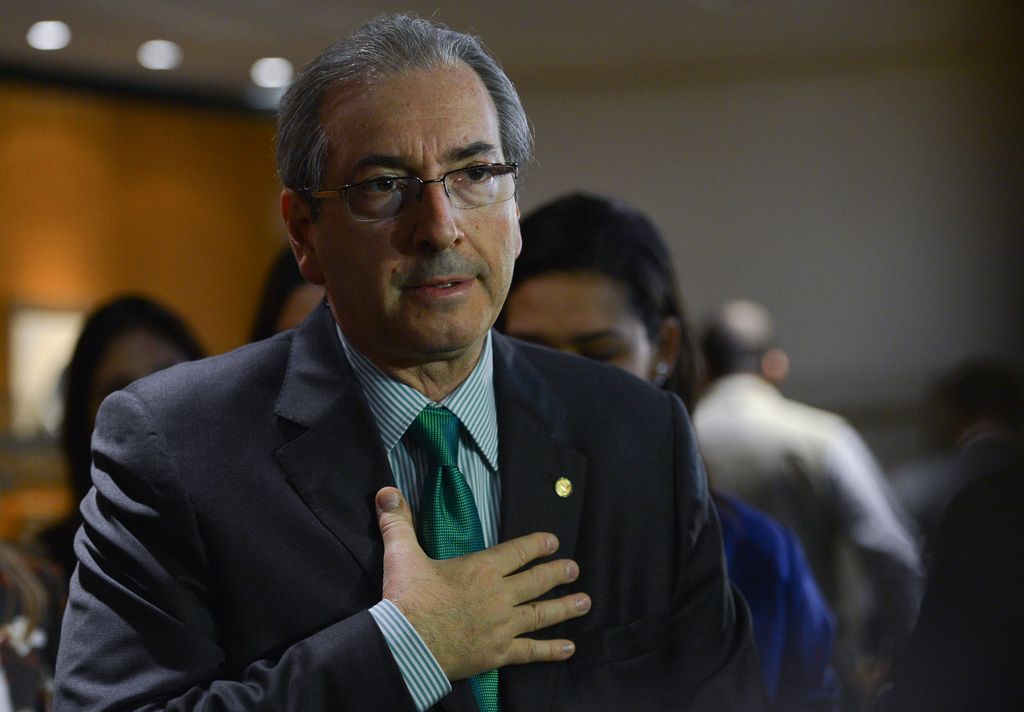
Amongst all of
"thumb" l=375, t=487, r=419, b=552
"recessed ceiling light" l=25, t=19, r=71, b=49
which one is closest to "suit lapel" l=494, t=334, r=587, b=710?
"thumb" l=375, t=487, r=419, b=552

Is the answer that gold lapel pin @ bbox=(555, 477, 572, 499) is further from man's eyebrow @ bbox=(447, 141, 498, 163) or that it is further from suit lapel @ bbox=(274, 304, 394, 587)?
man's eyebrow @ bbox=(447, 141, 498, 163)

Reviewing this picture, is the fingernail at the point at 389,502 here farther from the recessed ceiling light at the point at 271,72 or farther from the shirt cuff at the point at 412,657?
the recessed ceiling light at the point at 271,72

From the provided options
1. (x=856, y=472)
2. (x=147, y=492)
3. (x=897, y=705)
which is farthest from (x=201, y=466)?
(x=856, y=472)

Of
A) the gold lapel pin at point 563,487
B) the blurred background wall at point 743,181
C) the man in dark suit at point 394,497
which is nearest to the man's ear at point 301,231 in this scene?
the man in dark suit at point 394,497

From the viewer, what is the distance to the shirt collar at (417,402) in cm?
136

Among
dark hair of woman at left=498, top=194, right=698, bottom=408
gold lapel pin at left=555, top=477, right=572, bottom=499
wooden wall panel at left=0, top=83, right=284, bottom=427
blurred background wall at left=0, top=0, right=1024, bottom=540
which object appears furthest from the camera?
blurred background wall at left=0, top=0, right=1024, bottom=540

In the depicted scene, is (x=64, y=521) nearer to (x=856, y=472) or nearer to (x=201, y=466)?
(x=201, y=466)

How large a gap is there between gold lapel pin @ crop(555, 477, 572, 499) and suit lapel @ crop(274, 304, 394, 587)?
186mm

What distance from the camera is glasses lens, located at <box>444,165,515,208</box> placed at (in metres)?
1.28

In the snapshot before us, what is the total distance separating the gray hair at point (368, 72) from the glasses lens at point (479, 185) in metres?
0.04

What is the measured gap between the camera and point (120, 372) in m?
2.71

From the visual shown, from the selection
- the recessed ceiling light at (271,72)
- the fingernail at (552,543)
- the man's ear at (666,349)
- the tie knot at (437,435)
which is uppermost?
the recessed ceiling light at (271,72)

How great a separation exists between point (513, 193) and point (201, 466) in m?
0.43

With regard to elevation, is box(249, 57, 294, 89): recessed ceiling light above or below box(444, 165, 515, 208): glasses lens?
above
